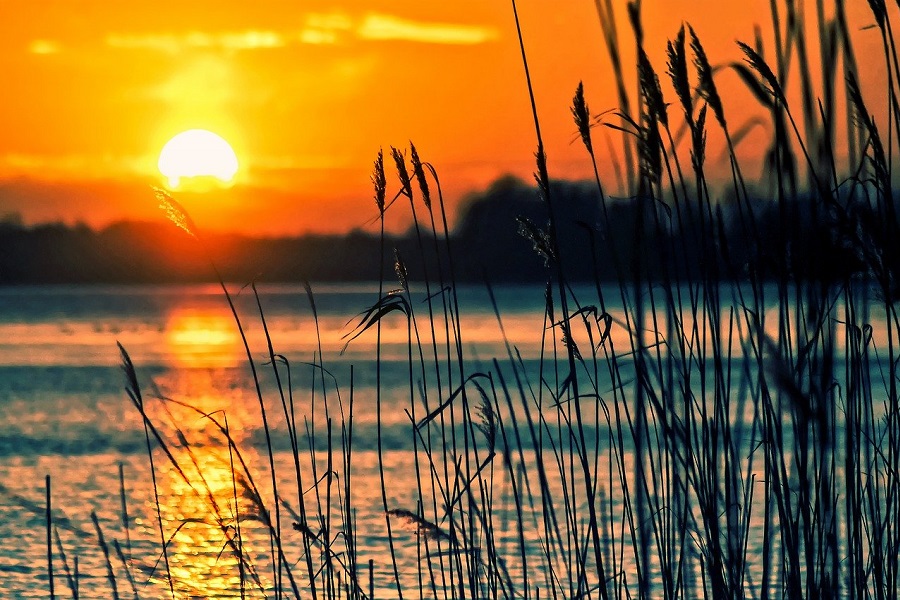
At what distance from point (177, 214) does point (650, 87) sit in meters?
1.02

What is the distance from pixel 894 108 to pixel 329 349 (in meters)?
30.9

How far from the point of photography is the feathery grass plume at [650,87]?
1.83 metres

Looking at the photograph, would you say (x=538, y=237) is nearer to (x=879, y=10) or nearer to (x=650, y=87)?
(x=650, y=87)

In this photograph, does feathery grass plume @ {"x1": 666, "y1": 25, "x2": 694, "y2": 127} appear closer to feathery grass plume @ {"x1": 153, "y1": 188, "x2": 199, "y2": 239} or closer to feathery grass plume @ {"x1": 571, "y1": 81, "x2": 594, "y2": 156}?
feathery grass plume @ {"x1": 571, "y1": 81, "x2": 594, "y2": 156}

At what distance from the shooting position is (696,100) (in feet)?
6.51

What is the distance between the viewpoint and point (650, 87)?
184cm

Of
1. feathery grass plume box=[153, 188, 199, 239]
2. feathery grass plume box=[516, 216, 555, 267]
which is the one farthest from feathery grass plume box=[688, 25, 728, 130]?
feathery grass plume box=[153, 188, 199, 239]

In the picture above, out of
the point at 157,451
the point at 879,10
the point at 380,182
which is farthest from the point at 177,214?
the point at 157,451

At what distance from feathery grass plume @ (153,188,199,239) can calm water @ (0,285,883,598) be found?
0.85 feet

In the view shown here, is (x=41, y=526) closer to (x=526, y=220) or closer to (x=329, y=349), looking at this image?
(x=526, y=220)

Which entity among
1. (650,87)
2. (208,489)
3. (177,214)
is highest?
(650,87)

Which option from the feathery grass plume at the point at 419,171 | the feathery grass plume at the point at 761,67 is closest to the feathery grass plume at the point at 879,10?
the feathery grass plume at the point at 761,67

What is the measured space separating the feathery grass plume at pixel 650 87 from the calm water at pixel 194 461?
448mm

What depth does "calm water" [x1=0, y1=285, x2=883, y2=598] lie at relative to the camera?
5202 millimetres
